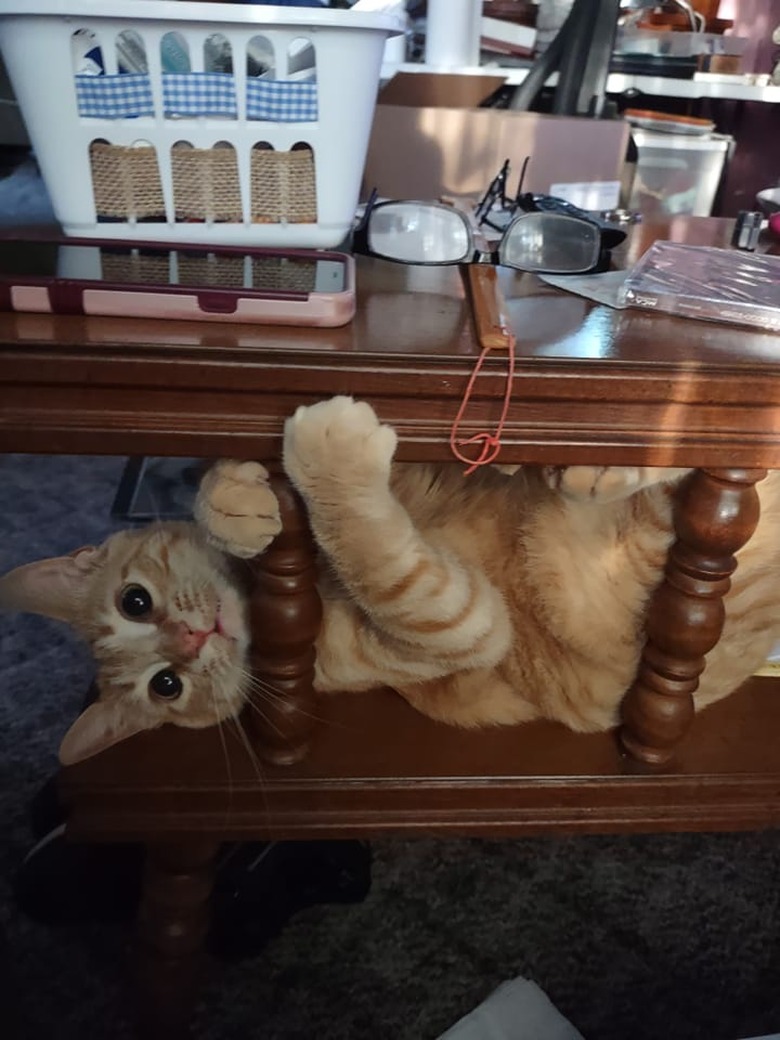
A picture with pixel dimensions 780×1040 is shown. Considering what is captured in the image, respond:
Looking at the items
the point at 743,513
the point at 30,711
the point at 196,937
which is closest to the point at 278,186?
the point at 743,513

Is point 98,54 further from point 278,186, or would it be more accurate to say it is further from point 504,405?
point 504,405

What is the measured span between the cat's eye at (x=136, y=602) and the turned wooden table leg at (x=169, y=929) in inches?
8.6

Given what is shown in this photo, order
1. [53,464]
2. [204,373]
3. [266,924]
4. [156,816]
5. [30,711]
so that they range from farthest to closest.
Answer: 1. [53,464]
2. [30,711]
3. [266,924]
4. [156,816]
5. [204,373]

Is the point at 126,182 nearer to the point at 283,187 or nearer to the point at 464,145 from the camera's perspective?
the point at 283,187

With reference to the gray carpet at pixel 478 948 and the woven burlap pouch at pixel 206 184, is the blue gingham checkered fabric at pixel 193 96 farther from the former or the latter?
the gray carpet at pixel 478 948

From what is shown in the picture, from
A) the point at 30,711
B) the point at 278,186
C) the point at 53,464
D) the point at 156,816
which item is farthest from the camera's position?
the point at 53,464

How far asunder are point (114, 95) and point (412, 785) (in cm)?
63

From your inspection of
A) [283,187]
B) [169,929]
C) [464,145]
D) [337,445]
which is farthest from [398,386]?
[464,145]

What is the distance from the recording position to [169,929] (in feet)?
2.86

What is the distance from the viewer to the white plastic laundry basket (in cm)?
64

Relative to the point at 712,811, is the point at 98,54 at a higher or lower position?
higher

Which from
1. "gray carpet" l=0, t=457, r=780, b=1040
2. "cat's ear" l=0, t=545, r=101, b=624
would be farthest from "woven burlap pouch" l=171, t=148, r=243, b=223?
"gray carpet" l=0, t=457, r=780, b=1040

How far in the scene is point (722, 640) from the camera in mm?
901

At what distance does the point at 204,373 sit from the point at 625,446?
0.31 m
